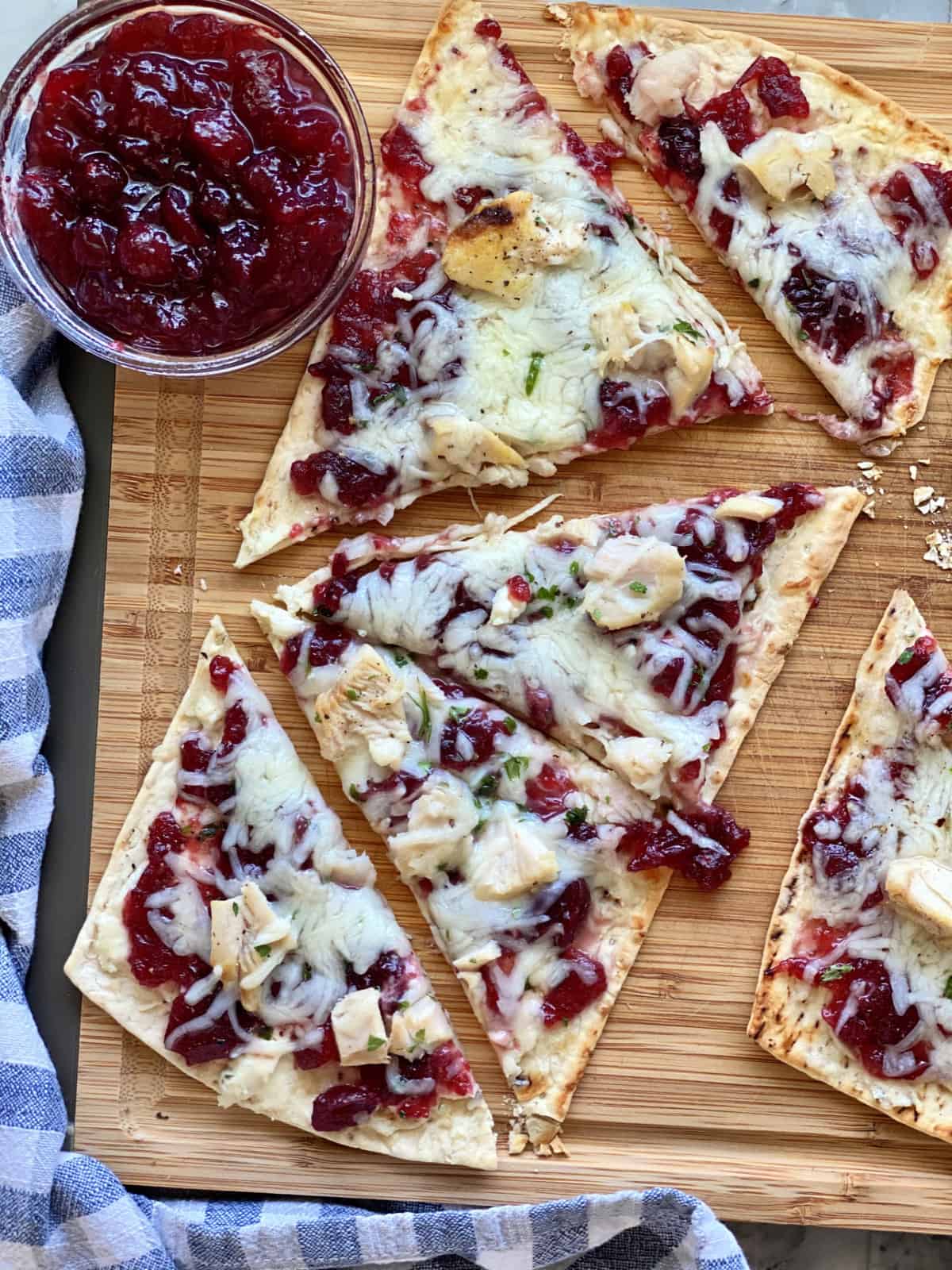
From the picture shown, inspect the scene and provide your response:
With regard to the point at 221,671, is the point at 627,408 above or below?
above

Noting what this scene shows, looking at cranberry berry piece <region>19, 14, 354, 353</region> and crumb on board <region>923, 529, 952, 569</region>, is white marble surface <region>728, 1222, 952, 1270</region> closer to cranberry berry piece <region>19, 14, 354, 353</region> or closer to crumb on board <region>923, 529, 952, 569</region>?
crumb on board <region>923, 529, 952, 569</region>

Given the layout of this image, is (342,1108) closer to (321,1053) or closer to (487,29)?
(321,1053)

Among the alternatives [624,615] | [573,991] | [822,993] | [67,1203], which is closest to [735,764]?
[624,615]

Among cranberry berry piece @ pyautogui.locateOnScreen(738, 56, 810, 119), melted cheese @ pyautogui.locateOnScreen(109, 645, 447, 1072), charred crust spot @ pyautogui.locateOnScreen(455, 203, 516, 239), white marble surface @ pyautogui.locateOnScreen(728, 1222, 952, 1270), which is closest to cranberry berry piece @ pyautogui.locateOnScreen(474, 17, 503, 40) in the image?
charred crust spot @ pyautogui.locateOnScreen(455, 203, 516, 239)

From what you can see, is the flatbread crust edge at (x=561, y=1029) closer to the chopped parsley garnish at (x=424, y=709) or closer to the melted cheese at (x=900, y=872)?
the chopped parsley garnish at (x=424, y=709)

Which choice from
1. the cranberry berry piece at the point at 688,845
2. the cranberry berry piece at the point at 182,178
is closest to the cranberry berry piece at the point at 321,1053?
the cranberry berry piece at the point at 688,845

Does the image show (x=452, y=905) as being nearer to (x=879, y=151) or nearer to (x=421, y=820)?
(x=421, y=820)
